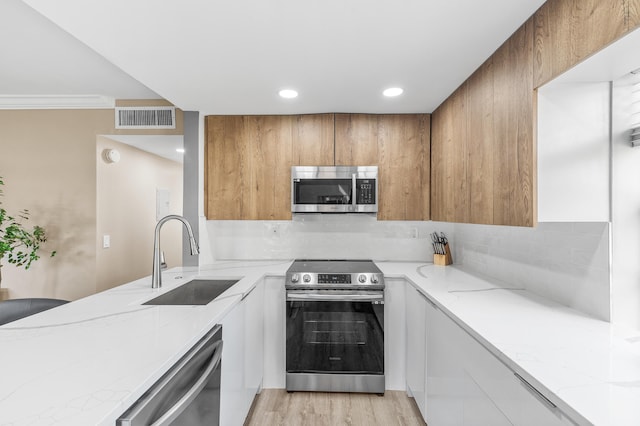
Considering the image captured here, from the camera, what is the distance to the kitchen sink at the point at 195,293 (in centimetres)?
179

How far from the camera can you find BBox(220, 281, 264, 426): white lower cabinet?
5.20 feet

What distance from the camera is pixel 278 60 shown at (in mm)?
1805

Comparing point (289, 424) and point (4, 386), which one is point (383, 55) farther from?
point (289, 424)

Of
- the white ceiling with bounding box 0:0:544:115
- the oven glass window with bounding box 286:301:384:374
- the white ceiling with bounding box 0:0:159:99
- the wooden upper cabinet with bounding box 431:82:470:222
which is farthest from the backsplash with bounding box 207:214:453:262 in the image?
the white ceiling with bounding box 0:0:159:99

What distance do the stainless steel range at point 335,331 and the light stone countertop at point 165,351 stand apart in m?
0.63

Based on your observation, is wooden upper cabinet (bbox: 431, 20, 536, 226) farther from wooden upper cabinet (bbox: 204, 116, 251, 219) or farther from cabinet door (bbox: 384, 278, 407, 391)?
wooden upper cabinet (bbox: 204, 116, 251, 219)

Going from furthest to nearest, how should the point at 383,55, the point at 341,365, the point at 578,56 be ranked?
the point at 341,365, the point at 383,55, the point at 578,56

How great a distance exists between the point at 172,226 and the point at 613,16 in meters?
4.94

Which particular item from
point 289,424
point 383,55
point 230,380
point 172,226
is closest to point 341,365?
point 289,424

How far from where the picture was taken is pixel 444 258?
2771 mm

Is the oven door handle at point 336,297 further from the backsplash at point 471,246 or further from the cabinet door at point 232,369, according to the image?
the backsplash at point 471,246

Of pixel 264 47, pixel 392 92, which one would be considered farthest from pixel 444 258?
pixel 264 47

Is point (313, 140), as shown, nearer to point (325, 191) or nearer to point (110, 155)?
point (325, 191)

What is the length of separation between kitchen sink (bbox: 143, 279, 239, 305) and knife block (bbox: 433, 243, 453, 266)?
173 centimetres
